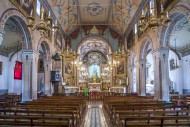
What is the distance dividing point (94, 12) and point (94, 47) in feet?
41.9

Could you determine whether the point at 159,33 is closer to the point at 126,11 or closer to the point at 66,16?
the point at 126,11

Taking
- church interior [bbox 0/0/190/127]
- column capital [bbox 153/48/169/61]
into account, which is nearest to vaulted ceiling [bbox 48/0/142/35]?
church interior [bbox 0/0/190/127]

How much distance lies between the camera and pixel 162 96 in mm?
12641

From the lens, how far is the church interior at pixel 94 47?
26.7ft

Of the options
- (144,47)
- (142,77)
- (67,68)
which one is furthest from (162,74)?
(67,68)

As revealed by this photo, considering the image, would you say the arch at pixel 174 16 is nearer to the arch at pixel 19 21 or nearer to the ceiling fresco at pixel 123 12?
the ceiling fresco at pixel 123 12

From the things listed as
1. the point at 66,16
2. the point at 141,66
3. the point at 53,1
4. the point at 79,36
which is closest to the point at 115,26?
the point at 79,36

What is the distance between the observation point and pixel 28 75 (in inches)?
504

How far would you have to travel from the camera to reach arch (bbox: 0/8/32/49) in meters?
8.95

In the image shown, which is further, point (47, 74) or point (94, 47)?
point (94, 47)

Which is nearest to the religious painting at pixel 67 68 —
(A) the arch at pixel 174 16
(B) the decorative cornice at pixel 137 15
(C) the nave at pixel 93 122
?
(B) the decorative cornice at pixel 137 15

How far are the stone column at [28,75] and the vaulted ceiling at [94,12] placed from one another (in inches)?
219

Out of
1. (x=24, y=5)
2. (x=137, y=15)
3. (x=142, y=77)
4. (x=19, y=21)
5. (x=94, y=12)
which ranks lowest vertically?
(x=142, y=77)

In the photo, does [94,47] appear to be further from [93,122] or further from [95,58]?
[93,122]
